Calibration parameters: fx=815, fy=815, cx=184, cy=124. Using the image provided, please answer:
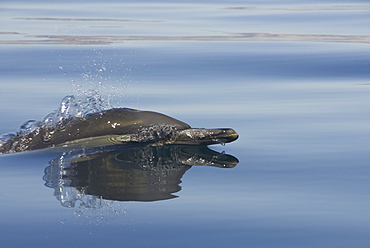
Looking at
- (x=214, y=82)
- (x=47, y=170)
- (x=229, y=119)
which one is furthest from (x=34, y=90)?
(x=47, y=170)

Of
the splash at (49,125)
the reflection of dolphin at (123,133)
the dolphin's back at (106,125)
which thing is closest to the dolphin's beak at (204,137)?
the reflection of dolphin at (123,133)

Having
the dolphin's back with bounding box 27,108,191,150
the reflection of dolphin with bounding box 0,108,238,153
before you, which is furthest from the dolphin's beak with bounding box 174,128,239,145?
the dolphin's back with bounding box 27,108,191,150

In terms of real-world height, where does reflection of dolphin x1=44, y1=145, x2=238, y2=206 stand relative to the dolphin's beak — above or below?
below

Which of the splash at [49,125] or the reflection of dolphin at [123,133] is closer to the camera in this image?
the reflection of dolphin at [123,133]

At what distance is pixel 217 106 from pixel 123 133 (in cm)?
252

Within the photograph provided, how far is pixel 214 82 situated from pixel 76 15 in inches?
383

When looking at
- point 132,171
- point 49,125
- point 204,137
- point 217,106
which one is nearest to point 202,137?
point 204,137

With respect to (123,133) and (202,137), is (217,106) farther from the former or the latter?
(123,133)

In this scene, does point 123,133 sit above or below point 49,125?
below

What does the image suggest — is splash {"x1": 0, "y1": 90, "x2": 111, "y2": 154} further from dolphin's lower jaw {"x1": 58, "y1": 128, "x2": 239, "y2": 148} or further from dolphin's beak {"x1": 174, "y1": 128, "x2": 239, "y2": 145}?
dolphin's beak {"x1": 174, "y1": 128, "x2": 239, "y2": 145}

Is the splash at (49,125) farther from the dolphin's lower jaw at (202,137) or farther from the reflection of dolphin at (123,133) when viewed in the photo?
the dolphin's lower jaw at (202,137)

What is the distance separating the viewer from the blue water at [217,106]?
181 inches

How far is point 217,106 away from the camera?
9.03 metres

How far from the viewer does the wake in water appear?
6.67 m
